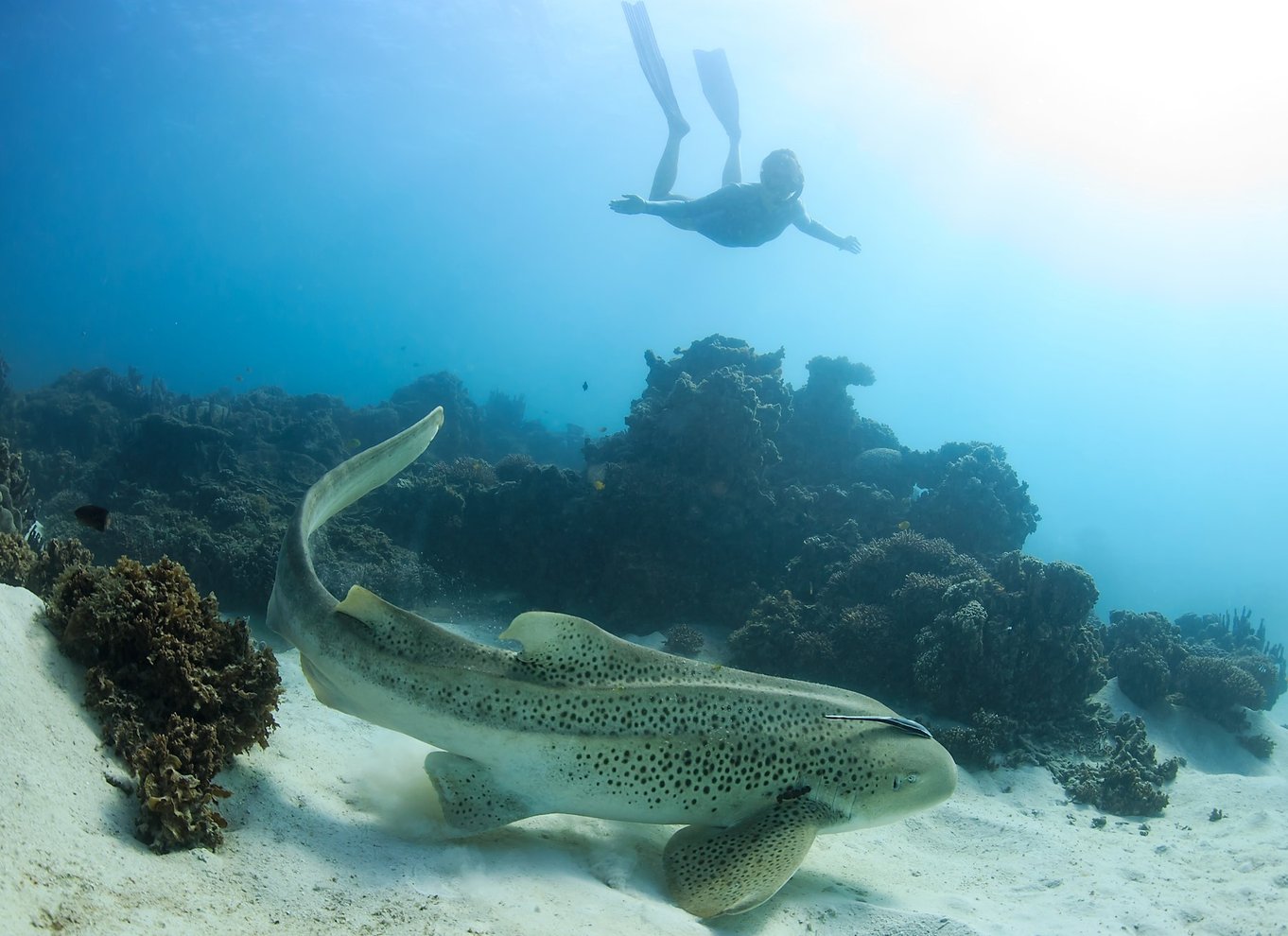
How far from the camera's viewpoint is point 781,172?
1802 cm

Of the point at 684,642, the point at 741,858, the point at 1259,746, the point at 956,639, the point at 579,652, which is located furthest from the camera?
the point at 684,642

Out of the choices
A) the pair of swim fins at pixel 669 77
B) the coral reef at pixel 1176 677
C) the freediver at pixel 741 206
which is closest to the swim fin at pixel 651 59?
the pair of swim fins at pixel 669 77

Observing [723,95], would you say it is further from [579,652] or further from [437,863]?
[437,863]

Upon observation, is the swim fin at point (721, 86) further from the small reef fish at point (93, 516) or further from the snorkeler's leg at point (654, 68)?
the small reef fish at point (93, 516)

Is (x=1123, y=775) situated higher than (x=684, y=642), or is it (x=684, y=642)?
(x=1123, y=775)

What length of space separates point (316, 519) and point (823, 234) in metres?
19.6

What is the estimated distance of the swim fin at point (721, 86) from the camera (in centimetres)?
2528

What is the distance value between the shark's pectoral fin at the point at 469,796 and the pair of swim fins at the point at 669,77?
22961mm

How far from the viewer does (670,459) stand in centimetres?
1250

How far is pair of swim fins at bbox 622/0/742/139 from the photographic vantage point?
23.1 meters

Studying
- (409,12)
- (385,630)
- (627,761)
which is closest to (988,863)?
(627,761)

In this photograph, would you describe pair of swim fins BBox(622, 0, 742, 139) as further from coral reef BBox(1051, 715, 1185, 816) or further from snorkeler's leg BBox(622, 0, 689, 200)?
coral reef BBox(1051, 715, 1185, 816)

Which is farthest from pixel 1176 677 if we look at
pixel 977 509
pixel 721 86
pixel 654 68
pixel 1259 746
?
pixel 721 86

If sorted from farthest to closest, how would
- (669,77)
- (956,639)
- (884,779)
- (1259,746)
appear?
(669,77) < (1259,746) < (956,639) < (884,779)
